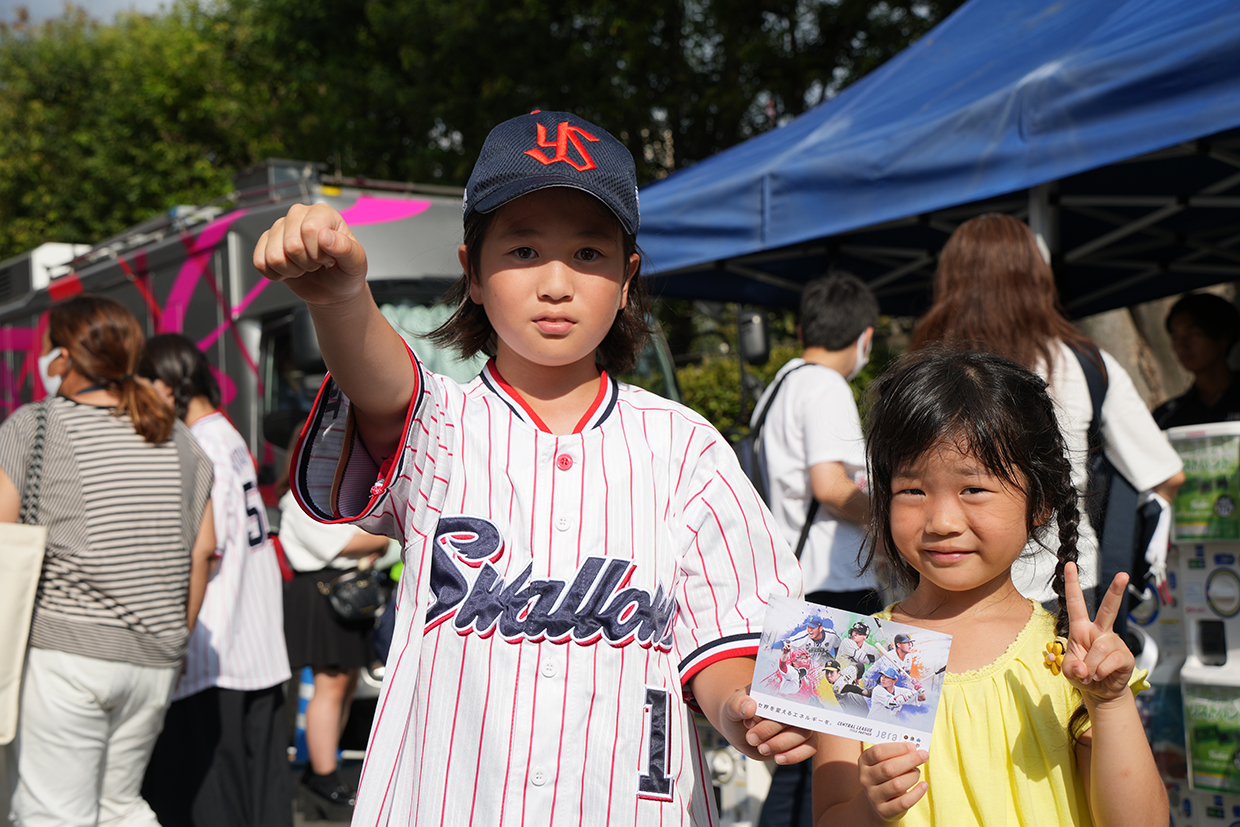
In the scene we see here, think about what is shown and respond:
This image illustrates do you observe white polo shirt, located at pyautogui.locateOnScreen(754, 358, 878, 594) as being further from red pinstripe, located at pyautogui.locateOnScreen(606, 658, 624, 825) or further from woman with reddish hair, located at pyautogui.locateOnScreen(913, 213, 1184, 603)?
red pinstripe, located at pyautogui.locateOnScreen(606, 658, 624, 825)

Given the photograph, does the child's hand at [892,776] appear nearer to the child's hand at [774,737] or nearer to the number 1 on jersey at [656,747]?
the child's hand at [774,737]

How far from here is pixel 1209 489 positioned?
10.1 feet

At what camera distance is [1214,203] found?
192 inches

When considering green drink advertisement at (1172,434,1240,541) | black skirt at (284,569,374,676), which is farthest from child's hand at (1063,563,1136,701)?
black skirt at (284,569,374,676)

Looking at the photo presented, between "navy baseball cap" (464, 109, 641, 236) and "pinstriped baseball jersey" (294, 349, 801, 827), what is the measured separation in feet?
1.01

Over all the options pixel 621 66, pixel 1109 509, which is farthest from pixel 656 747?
pixel 621 66

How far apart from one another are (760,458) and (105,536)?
2.17m

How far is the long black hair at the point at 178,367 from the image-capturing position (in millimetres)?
4219

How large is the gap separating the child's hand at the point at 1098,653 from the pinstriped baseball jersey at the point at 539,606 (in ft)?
1.32

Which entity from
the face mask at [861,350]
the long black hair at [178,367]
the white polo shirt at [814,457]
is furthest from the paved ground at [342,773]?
the face mask at [861,350]

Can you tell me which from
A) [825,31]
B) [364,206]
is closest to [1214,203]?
[364,206]

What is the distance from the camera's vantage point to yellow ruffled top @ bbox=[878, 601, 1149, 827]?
1.54m

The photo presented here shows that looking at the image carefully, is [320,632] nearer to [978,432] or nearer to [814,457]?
[814,457]

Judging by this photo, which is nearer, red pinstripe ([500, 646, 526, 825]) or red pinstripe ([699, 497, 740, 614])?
red pinstripe ([500, 646, 526, 825])
